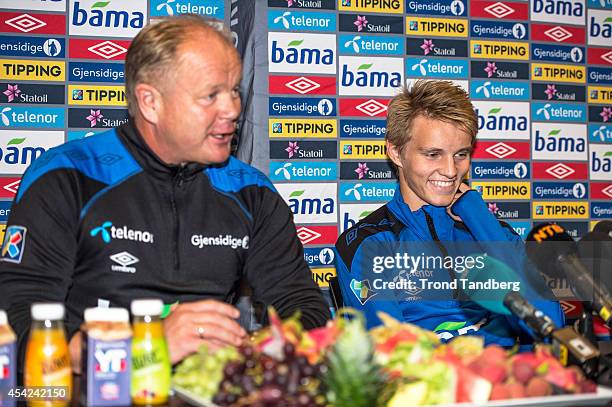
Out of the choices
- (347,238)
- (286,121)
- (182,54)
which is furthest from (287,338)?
(286,121)

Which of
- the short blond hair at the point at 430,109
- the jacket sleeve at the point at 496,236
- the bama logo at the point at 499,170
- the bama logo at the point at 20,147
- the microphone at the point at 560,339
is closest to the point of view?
the microphone at the point at 560,339

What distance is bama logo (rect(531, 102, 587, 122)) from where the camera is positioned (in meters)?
3.88

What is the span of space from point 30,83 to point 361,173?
163cm

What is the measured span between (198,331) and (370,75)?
245cm

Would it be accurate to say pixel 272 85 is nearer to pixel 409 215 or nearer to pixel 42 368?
pixel 409 215

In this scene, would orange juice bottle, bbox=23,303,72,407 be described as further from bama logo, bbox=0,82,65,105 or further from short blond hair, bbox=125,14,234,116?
bama logo, bbox=0,82,65,105

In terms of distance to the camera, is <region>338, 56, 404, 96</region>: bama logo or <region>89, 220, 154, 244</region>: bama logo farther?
<region>338, 56, 404, 96</region>: bama logo

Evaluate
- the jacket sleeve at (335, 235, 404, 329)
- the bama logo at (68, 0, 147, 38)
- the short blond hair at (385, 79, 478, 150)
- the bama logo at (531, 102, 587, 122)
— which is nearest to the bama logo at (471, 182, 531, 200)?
the bama logo at (531, 102, 587, 122)

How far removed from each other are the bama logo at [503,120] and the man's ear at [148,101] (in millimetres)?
2278

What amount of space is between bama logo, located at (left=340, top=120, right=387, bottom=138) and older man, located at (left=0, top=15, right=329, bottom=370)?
156 centimetres

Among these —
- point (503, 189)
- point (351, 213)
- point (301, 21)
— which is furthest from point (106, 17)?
point (503, 189)

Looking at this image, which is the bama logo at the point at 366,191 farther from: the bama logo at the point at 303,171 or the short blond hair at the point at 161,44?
the short blond hair at the point at 161,44

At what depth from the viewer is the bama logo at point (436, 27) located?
3.69 metres

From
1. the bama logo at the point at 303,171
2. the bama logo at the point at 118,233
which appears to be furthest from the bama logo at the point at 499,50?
the bama logo at the point at 118,233
